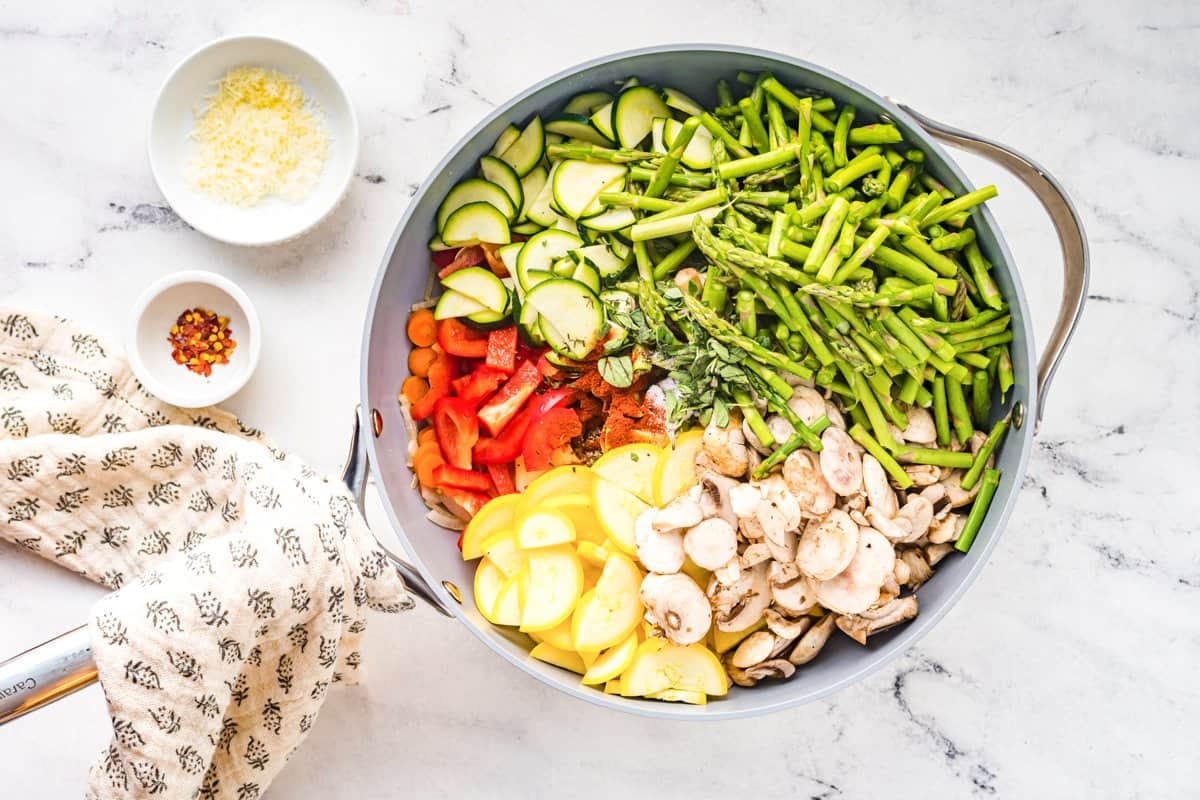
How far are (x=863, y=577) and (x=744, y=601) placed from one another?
0.25 metres

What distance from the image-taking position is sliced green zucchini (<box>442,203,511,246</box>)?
2.06 m

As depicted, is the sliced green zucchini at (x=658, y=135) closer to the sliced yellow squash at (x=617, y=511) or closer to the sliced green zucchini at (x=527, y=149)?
the sliced green zucchini at (x=527, y=149)

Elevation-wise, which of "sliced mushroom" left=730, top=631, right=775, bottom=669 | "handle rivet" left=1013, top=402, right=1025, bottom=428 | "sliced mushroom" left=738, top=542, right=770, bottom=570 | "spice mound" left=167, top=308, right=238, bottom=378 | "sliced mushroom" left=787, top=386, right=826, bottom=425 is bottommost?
"sliced mushroom" left=730, top=631, right=775, bottom=669

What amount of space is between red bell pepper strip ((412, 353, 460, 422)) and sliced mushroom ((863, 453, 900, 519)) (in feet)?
2.96

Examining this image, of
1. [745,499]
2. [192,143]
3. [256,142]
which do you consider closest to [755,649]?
[745,499]

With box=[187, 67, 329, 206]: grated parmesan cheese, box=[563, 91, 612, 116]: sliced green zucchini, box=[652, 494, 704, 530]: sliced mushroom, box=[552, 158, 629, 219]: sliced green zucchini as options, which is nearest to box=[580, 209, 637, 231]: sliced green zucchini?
box=[552, 158, 629, 219]: sliced green zucchini

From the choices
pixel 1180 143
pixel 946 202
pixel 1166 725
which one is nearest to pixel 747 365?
pixel 946 202

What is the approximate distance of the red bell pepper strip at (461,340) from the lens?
6.98 feet

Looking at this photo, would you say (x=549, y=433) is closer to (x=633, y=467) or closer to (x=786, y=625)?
(x=633, y=467)

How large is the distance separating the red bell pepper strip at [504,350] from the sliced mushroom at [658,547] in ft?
1.49

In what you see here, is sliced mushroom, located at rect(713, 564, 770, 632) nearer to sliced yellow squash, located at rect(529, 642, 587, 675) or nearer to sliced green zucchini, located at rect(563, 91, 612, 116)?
sliced yellow squash, located at rect(529, 642, 587, 675)

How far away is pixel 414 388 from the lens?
7.09 ft

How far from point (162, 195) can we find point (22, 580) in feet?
3.14

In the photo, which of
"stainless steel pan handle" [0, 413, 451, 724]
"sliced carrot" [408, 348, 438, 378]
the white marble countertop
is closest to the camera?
"stainless steel pan handle" [0, 413, 451, 724]
